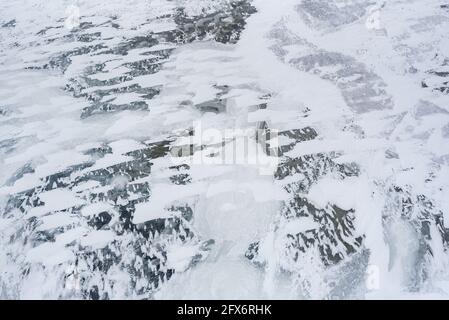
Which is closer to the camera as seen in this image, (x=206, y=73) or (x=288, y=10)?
(x=206, y=73)

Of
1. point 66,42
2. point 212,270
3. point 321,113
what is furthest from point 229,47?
point 212,270

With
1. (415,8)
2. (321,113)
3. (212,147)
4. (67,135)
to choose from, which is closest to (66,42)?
(67,135)

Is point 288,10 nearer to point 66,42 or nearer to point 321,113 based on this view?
point 321,113

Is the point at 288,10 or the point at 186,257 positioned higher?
the point at 288,10
